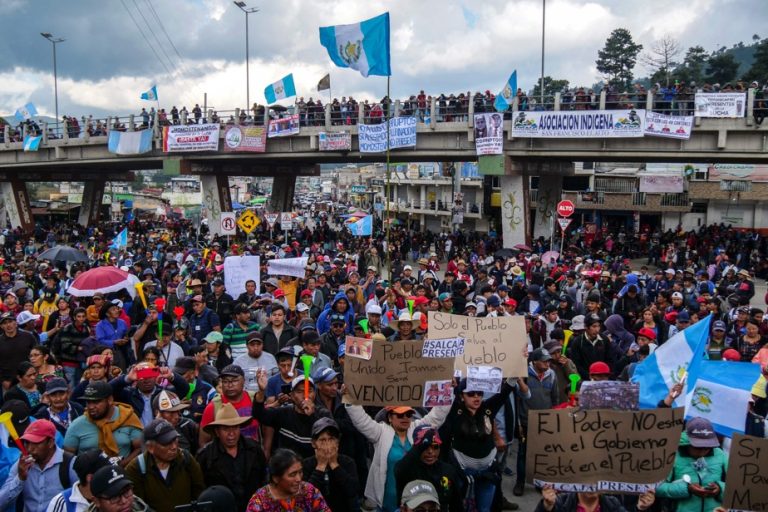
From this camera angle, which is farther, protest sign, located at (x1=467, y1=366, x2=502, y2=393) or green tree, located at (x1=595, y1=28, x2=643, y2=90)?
green tree, located at (x1=595, y1=28, x2=643, y2=90)

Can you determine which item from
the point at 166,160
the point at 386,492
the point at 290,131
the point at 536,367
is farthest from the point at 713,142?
the point at 166,160

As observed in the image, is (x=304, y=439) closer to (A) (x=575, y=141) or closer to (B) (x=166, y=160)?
(A) (x=575, y=141)

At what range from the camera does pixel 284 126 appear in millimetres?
29688

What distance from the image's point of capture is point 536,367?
6.67 meters

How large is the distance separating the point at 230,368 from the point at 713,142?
21.9 meters

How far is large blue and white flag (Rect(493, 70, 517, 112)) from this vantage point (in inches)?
968

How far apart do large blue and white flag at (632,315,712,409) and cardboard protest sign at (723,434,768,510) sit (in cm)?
109

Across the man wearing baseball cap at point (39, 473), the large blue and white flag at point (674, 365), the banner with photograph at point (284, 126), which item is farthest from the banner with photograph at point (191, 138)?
the man wearing baseball cap at point (39, 473)

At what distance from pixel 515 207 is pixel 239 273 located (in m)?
17.0

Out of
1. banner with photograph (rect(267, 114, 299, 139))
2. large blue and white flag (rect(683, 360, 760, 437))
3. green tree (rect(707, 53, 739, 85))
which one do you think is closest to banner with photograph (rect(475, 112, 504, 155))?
banner with photograph (rect(267, 114, 299, 139))

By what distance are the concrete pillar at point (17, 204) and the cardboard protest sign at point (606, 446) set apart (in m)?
46.5

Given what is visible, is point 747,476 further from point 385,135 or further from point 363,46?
point 385,135

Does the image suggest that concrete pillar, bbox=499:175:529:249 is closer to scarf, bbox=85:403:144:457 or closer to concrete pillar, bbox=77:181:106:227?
scarf, bbox=85:403:144:457

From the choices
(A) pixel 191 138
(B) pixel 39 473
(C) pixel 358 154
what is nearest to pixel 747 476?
(B) pixel 39 473
